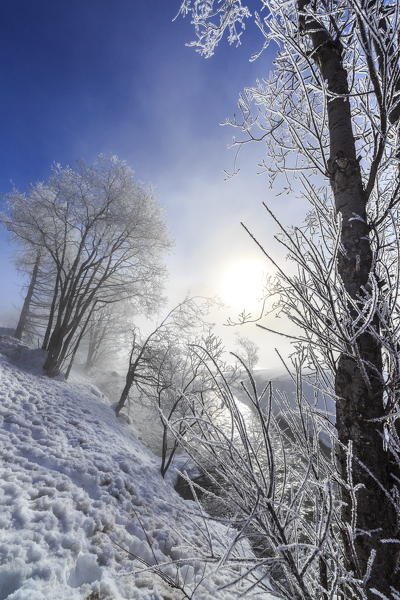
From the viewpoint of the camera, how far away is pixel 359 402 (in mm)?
1354

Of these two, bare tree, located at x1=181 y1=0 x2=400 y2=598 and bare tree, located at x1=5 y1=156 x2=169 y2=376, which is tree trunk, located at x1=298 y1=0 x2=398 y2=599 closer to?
bare tree, located at x1=181 y1=0 x2=400 y2=598

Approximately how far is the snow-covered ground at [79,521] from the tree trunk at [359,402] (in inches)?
21.2

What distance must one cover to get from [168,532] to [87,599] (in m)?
2.08

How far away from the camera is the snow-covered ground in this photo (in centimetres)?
286

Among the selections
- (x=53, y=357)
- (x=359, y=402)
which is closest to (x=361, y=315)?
(x=359, y=402)

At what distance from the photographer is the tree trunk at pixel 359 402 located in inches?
47.3

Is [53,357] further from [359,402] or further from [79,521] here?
[359,402]

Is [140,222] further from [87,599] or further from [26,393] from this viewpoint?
[87,599]

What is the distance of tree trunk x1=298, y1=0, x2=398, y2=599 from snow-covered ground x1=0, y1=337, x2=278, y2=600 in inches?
21.2

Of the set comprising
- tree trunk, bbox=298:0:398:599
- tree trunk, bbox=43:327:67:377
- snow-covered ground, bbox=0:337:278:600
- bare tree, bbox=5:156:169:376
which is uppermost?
bare tree, bbox=5:156:169:376

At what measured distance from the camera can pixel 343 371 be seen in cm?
144

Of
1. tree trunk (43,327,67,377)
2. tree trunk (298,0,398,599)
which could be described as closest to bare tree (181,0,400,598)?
tree trunk (298,0,398,599)

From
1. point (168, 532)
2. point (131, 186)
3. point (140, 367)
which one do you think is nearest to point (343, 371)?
point (168, 532)

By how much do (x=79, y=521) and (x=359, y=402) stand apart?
13.5 feet
